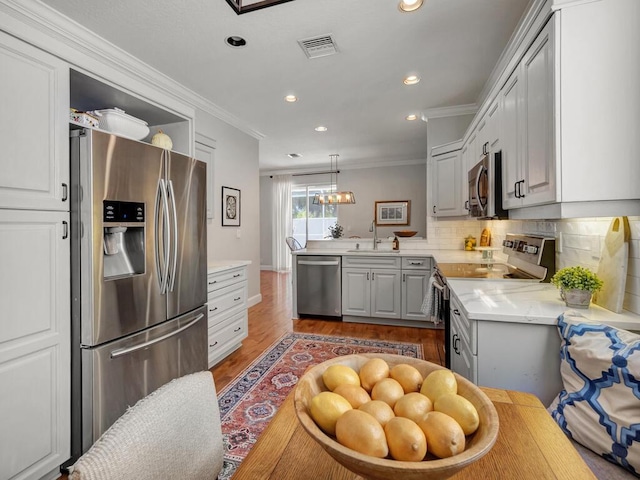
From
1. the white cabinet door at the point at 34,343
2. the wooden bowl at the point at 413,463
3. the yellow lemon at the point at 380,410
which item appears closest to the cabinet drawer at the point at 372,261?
the white cabinet door at the point at 34,343

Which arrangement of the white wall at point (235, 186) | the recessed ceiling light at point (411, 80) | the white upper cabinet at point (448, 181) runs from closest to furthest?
the recessed ceiling light at point (411, 80)
the white upper cabinet at point (448, 181)
the white wall at point (235, 186)

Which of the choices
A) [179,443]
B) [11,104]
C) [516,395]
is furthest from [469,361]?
[11,104]

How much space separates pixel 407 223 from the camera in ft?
24.2

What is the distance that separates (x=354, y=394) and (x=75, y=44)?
2919 millimetres

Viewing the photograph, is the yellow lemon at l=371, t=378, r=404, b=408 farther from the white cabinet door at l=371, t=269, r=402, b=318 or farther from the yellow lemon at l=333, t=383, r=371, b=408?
the white cabinet door at l=371, t=269, r=402, b=318

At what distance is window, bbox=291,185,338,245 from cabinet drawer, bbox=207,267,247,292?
5.21 m

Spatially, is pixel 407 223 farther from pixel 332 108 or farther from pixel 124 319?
pixel 124 319

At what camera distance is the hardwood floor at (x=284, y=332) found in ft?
9.31

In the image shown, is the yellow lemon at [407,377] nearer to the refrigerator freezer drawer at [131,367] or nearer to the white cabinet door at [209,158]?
the refrigerator freezer drawer at [131,367]

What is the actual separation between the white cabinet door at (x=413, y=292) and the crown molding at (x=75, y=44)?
2.91 m

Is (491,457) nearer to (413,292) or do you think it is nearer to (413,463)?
(413,463)

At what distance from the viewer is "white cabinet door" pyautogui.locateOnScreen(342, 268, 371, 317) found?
12.9 ft

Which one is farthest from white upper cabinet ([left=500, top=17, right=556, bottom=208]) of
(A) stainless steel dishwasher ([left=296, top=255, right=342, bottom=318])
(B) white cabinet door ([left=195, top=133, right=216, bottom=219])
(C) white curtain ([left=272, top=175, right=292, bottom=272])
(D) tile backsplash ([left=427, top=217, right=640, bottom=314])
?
(C) white curtain ([left=272, top=175, right=292, bottom=272])

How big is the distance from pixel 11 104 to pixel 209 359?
208 cm
